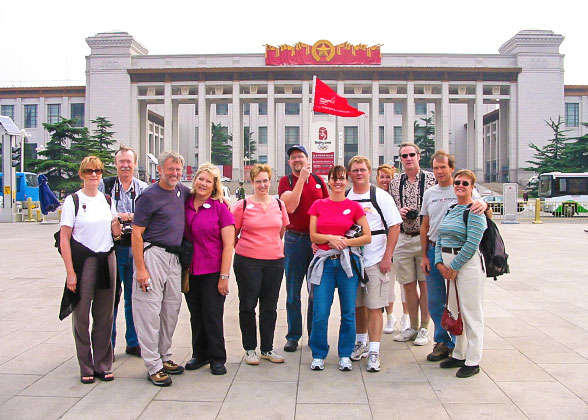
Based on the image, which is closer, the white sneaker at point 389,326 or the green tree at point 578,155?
the white sneaker at point 389,326

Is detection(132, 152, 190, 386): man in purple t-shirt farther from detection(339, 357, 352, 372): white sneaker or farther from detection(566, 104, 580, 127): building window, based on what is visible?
detection(566, 104, 580, 127): building window

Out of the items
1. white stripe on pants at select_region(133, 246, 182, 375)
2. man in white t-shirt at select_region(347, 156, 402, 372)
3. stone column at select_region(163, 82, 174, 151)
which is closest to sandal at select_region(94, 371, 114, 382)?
white stripe on pants at select_region(133, 246, 182, 375)

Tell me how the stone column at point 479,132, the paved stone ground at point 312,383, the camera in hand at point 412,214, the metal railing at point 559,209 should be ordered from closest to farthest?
the paved stone ground at point 312,383 → the camera in hand at point 412,214 → the metal railing at point 559,209 → the stone column at point 479,132

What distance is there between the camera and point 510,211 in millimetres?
25172

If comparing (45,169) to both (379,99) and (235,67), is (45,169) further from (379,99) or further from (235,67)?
(379,99)

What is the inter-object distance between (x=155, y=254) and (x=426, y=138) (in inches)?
2545

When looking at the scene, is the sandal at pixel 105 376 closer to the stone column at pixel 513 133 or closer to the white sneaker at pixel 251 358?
the white sneaker at pixel 251 358

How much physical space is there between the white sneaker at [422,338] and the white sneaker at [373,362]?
95 centimetres

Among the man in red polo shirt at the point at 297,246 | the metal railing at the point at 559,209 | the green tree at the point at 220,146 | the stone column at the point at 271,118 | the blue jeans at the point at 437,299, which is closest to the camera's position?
the blue jeans at the point at 437,299

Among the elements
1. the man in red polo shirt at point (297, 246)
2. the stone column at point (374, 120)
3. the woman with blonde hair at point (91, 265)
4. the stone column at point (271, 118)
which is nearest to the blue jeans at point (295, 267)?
the man in red polo shirt at point (297, 246)

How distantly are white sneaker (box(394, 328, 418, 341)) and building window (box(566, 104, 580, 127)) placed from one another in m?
64.6

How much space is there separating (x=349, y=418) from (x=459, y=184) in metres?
2.19

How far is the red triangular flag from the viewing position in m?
9.95

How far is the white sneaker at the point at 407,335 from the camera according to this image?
220 inches
